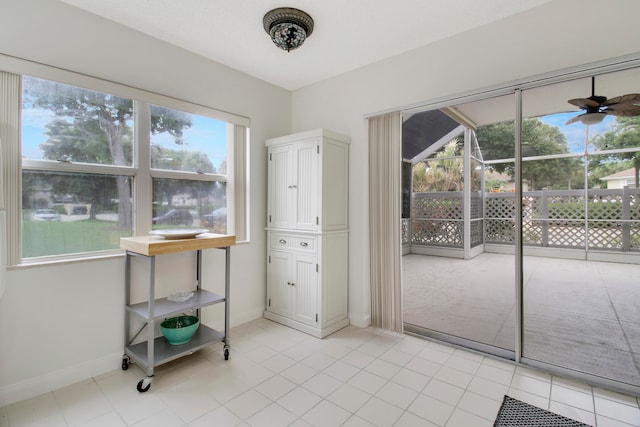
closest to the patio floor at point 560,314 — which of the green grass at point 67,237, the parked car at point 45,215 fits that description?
the green grass at point 67,237

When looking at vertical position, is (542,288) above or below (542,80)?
below

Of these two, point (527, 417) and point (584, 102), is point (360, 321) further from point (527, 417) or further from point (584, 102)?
point (584, 102)

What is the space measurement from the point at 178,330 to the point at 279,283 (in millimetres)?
1125

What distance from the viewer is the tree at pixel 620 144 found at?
2016 mm

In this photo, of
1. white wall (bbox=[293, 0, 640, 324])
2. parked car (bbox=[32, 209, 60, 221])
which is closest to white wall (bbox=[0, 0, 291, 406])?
parked car (bbox=[32, 209, 60, 221])

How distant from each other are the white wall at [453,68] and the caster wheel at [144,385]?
188cm

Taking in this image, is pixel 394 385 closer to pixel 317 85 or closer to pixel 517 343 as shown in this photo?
pixel 517 343

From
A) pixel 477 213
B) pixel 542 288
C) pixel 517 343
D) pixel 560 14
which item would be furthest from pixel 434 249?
pixel 560 14

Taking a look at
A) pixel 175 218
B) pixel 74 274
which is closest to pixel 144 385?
pixel 74 274

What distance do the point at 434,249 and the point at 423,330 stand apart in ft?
11.1

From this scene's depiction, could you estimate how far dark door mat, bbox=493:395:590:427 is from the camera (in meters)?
1.60

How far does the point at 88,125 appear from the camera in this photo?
7.16ft

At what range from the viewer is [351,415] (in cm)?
170

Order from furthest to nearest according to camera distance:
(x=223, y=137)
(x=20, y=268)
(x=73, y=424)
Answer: (x=223, y=137), (x=20, y=268), (x=73, y=424)
